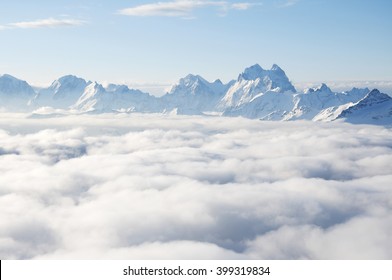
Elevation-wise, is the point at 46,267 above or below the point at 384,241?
above

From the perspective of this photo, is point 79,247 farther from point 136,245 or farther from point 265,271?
point 265,271

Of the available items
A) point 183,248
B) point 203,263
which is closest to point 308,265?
point 203,263

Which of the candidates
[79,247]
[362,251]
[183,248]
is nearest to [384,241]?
[362,251]

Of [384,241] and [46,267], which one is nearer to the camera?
[46,267]

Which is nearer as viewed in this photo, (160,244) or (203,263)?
(203,263)

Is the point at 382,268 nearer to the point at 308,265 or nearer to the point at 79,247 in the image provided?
the point at 308,265

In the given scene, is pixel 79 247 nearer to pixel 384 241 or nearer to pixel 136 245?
pixel 136 245

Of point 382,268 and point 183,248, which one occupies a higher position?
point 382,268
